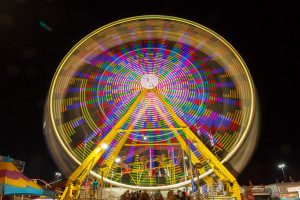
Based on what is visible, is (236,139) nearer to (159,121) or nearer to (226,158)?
(226,158)

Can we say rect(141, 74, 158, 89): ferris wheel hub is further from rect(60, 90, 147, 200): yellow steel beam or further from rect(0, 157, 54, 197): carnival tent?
rect(0, 157, 54, 197): carnival tent

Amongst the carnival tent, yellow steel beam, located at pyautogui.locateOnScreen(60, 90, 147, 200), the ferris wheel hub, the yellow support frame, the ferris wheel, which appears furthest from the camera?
the ferris wheel hub

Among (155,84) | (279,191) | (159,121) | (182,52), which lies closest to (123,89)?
(155,84)

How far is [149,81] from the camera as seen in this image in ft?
54.3

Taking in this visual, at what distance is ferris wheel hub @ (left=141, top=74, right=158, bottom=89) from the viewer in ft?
53.8

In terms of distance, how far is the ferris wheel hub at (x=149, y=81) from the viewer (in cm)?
1639

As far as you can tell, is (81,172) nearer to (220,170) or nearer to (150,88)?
(150,88)

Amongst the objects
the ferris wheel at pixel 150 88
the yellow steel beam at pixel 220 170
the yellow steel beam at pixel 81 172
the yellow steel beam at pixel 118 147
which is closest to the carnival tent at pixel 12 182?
the yellow steel beam at pixel 81 172

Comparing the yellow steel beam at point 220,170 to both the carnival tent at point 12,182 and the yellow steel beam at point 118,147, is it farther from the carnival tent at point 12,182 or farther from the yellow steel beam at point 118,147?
the carnival tent at point 12,182

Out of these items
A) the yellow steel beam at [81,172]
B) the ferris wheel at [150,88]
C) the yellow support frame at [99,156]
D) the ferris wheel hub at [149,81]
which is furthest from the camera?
the ferris wheel hub at [149,81]

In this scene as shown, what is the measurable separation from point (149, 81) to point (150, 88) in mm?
526

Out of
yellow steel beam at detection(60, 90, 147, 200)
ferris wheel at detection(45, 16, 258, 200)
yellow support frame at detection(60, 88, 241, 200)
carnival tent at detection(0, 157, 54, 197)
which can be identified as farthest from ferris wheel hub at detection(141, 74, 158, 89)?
carnival tent at detection(0, 157, 54, 197)

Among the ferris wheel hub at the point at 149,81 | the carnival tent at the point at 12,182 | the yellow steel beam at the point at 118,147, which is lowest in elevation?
the carnival tent at the point at 12,182

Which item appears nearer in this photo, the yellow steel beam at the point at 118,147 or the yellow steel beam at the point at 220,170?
the yellow steel beam at the point at 220,170
